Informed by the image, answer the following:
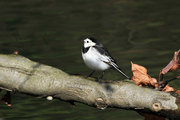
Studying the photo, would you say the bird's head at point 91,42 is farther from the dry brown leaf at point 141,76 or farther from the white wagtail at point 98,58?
the dry brown leaf at point 141,76

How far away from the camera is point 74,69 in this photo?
7547 millimetres

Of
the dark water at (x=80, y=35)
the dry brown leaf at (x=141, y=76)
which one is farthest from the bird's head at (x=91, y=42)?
the dark water at (x=80, y=35)

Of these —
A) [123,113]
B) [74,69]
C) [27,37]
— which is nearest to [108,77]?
[74,69]

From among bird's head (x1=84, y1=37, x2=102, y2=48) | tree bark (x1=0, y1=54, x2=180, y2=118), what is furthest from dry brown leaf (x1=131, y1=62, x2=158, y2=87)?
bird's head (x1=84, y1=37, x2=102, y2=48)

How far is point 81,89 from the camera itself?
11.0ft

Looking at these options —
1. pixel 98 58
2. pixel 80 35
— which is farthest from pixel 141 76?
pixel 80 35

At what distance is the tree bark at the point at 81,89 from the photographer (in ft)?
10.4

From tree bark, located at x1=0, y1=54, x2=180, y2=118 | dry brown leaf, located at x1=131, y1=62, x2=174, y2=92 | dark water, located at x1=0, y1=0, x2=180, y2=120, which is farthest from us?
dark water, located at x1=0, y1=0, x2=180, y2=120

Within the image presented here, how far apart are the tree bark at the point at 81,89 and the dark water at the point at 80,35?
6.89 feet

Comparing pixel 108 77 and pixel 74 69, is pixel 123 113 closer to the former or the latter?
pixel 108 77

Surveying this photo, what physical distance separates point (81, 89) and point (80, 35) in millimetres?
6709

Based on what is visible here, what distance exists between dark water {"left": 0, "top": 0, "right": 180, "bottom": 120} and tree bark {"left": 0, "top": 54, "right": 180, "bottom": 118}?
2.10m

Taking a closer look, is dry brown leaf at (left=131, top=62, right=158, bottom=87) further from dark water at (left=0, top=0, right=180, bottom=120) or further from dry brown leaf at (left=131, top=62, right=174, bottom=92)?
dark water at (left=0, top=0, right=180, bottom=120)

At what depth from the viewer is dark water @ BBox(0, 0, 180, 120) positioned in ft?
19.2
